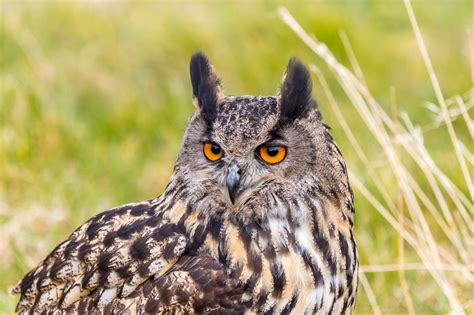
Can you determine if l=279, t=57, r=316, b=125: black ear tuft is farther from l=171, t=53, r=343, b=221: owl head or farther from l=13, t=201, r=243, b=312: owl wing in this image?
l=13, t=201, r=243, b=312: owl wing

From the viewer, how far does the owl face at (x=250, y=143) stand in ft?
10.7

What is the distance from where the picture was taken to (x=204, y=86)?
134 inches

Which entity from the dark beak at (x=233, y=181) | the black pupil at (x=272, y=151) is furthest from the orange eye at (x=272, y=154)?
the dark beak at (x=233, y=181)

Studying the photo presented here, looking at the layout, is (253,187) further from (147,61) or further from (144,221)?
(147,61)

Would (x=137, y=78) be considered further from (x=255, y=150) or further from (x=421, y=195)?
(x=255, y=150)

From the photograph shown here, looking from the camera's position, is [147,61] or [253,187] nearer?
[253,187]

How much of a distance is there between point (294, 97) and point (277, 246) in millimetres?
493

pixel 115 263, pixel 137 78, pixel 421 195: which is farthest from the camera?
pixel 137 78

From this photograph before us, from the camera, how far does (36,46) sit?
6750 millimetres

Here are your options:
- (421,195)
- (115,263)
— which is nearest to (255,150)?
(115,263)

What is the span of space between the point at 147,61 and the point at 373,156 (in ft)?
6.07

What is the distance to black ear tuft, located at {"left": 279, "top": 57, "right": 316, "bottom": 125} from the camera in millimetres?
3307

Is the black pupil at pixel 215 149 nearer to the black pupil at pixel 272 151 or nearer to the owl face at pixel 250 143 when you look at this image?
the owl face at pixel 250 143

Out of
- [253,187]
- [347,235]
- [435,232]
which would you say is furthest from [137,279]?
[435,232]
